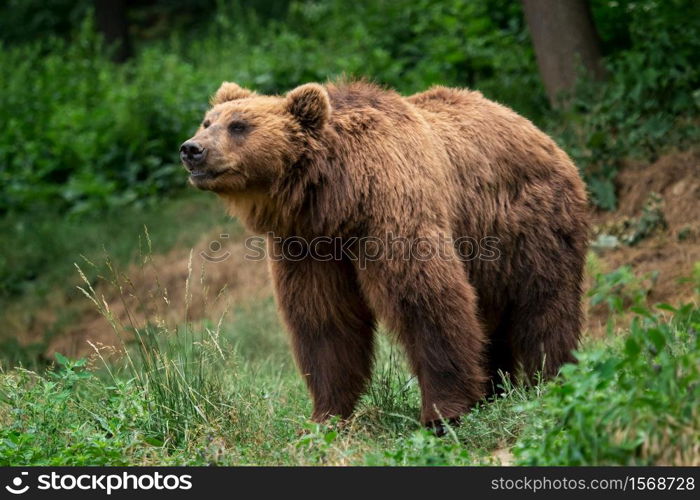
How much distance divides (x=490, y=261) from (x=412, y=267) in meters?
0.91

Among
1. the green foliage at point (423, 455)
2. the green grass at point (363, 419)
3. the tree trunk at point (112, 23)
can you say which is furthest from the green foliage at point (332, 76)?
the green foliage at point (423, 455)

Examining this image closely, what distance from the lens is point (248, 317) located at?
10.8 meters

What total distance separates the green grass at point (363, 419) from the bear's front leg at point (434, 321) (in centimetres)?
18

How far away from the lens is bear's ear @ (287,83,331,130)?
6.29 m

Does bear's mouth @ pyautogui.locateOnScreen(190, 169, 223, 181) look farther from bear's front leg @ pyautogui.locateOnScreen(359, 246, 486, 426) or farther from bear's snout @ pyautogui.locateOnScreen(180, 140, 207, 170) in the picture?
bear's front leg @ pyautogui.locateOnScreen(359, 246, 486, 426)

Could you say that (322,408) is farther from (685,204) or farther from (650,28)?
(650,28)

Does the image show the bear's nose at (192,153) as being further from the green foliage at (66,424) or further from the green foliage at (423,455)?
the green foliage at (423,455)

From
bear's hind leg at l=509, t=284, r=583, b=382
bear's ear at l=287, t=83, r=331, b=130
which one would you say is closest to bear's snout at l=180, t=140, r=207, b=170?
bear's ear at l=287, t=83, r=331, b=130

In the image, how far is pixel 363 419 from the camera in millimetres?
6434

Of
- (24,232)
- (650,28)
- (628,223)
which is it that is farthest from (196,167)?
(24,232)

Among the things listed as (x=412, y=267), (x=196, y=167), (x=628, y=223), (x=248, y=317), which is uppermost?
(x=196, y=167)

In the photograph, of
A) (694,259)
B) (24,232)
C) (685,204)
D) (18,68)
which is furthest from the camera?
(18,68)

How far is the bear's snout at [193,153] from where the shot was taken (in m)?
6.05

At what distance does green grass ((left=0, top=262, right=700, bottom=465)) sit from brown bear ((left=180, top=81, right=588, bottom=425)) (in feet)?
1.20
